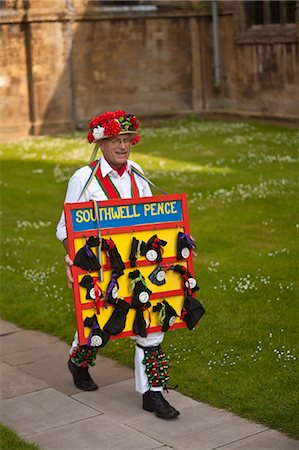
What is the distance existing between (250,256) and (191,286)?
4.80 m

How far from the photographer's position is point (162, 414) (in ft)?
24.6

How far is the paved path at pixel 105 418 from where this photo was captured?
7.01 m

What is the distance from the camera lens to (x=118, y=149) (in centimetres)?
768

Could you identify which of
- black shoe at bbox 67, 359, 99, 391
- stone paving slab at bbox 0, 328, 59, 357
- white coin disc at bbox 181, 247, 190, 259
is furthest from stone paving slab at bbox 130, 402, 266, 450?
stone paving slab at bbox 0, 328, 59, 357

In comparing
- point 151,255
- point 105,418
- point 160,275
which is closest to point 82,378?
point 105,418

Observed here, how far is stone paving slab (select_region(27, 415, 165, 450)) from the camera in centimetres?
700

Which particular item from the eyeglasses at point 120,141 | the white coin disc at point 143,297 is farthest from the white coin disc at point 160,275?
the eyeglasses at point 120,141

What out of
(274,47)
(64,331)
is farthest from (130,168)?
(274,47)

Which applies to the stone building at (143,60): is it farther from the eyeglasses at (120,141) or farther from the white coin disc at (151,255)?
the white coin disc at (151,255)

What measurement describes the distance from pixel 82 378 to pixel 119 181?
5.67 feet

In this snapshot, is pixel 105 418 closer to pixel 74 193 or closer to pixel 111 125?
pixel 74 193

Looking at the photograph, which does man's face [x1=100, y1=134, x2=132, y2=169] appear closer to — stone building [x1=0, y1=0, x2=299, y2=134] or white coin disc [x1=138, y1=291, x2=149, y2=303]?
white coin disc [x1=138, y1=291, x2=149, y2=303]

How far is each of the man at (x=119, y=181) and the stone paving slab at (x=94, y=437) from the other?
35cm

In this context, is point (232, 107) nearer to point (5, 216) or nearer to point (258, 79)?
point (258, 79)
